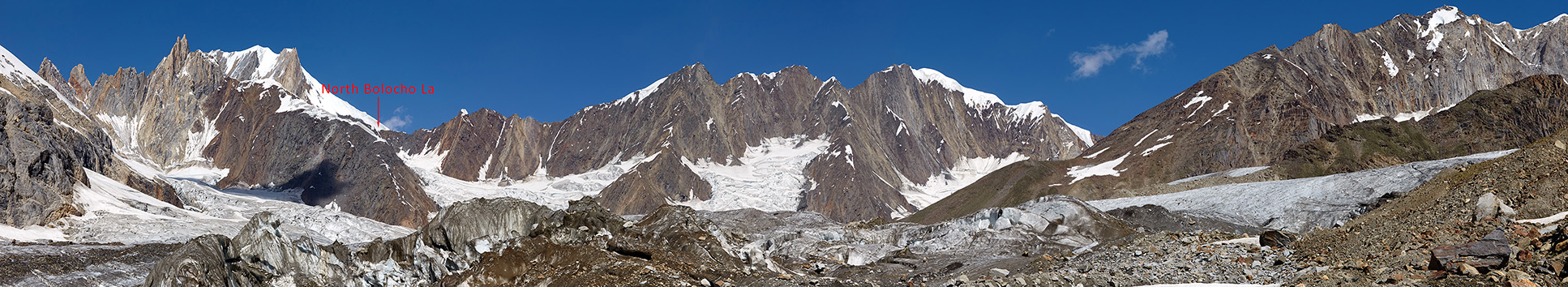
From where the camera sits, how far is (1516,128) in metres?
130

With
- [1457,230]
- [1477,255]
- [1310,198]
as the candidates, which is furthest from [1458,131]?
[1477,255]

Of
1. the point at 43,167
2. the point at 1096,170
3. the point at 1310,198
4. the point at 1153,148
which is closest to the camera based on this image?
the point at 1310,198

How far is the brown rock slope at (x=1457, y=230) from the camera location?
19.9 meters

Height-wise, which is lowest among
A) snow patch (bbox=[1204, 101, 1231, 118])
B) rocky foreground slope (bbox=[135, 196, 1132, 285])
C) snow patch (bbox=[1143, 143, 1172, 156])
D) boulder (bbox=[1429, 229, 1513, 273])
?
boulder (bbox=[1429, 229, 1513, 273])

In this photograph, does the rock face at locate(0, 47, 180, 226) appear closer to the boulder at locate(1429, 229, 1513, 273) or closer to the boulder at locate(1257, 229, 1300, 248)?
the boulder at locate(1257, 229, 1300, 248)

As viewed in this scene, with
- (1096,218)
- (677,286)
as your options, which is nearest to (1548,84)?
(1096,218)

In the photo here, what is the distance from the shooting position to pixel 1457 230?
77.7 ft

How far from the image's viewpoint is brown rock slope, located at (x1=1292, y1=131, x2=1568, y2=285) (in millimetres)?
19906

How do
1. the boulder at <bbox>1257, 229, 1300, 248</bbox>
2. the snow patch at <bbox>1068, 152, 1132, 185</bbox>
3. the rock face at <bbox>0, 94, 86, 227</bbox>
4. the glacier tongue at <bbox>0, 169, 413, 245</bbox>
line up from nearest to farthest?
the boulder at <bbox>1257, 229, 1300, 248</bbox> → the rock face at <bbox>0, 94, 86, 227</bbox> → the glacier tongue at <bbox>0, 169, 413, 245</bbox> → the snow patch at <bbox>1068, 152, 1132, 185</bbox>

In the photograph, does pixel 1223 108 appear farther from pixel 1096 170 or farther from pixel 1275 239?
pixel 1275 239

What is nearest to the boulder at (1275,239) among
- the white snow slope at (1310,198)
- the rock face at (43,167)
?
the white snow slope at (1310,198)

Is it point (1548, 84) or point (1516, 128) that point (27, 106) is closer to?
point (1516, 128)

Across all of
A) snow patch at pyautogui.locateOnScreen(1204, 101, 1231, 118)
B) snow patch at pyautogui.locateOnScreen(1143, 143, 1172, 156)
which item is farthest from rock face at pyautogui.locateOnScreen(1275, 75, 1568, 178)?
snow patch at pyautogui.locateOnScreen(1204, 101, 1231, 118)

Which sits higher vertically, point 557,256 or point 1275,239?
point 557,256
